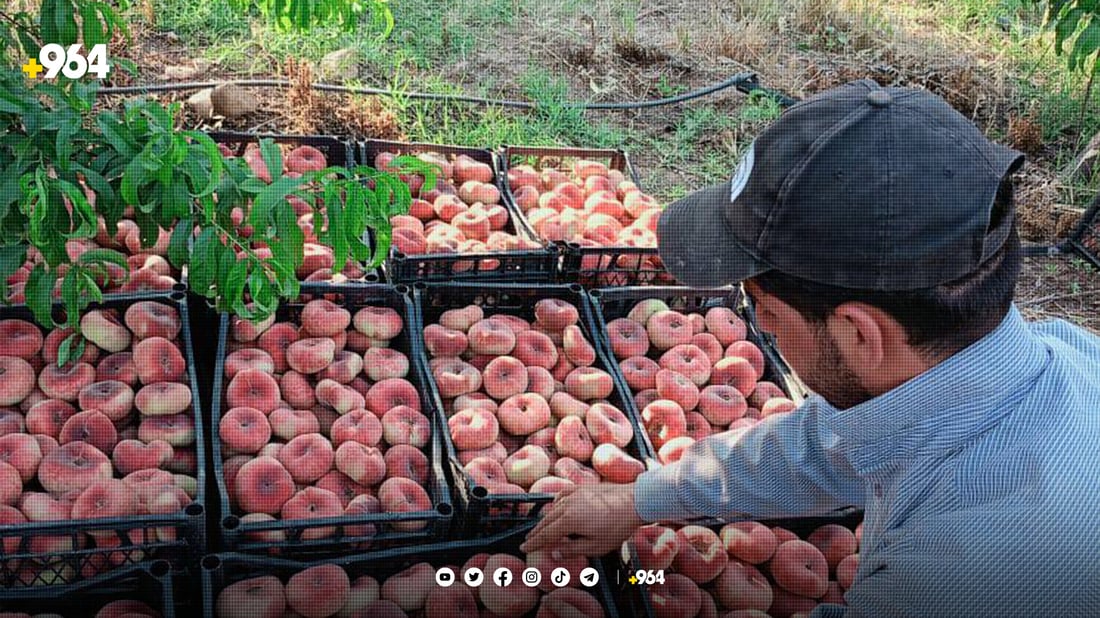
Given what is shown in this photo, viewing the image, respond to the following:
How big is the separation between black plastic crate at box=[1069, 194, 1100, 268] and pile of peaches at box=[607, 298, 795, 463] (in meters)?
2.22

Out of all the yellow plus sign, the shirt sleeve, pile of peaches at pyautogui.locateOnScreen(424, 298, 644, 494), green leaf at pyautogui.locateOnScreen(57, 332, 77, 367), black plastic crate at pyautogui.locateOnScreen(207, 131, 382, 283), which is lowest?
pile of peaches at pyautogui.locateOnScreen(424, 298, 644, 494)

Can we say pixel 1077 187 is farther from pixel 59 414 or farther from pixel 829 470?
pixel 59 414

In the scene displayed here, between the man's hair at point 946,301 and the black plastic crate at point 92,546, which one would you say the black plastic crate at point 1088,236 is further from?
the black plastic crate at point 92,546

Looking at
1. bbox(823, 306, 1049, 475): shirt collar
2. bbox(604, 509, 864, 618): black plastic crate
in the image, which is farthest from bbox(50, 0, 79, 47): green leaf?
bbox(823, 306, 1049, 475): shirt collar

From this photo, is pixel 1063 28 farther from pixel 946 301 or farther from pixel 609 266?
pixel 946 301

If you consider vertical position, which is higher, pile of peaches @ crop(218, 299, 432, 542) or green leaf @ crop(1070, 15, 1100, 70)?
green leaf @ crop(1070, 15, 1100, 70)

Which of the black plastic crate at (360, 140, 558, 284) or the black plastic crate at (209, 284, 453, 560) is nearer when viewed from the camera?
the black plastic crate at (209, 284, 453, 560)

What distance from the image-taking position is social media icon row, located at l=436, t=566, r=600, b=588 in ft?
5.97

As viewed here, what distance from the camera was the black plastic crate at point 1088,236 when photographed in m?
4.06

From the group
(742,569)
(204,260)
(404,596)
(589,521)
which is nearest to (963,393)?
(589,521)

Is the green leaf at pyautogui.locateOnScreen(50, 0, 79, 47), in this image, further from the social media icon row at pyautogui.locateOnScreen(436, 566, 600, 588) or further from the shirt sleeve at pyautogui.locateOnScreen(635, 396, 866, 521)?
the shirt sleeve at pyautogui.locateOnScreen(635, 396, 866, 521)

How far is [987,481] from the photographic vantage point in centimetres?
111

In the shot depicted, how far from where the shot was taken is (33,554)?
1.72 metres

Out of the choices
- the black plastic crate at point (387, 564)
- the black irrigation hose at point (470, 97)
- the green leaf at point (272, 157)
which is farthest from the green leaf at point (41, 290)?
the black irrigation hose at point (470, 97)
